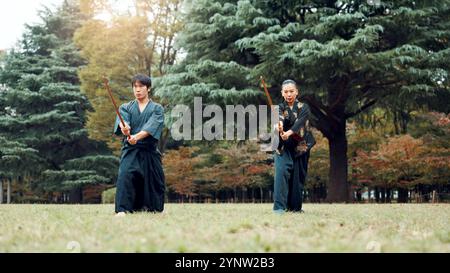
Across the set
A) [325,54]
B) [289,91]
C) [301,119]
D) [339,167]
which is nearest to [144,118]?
[289,91]

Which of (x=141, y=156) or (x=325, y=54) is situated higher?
(x=325, y=54)

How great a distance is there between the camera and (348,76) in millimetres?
14391

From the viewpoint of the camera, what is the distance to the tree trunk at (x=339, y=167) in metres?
15.8

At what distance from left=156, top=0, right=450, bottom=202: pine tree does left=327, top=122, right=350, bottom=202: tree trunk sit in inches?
1.2

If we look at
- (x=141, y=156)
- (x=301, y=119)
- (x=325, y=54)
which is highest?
(x=325, y=54)

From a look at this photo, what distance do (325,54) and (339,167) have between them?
475 cm

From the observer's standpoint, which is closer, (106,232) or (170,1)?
(106,232)

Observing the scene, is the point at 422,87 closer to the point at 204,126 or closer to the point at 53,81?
the point at 204,126

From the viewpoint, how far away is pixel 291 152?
690cm

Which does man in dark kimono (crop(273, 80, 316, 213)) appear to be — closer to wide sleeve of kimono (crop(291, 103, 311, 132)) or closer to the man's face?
wide sleeve of kimono (crop(291, 103, 311, 132))

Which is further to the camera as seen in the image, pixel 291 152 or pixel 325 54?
pixel 325 54

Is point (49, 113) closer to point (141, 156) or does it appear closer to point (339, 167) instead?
point (339, 167)
